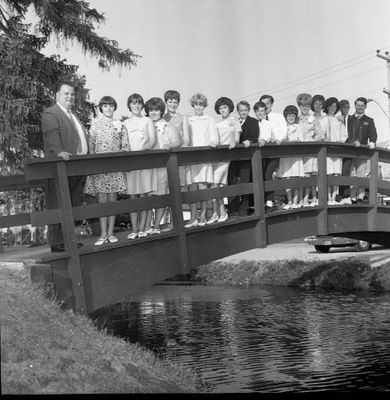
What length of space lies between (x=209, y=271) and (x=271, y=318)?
958 cm

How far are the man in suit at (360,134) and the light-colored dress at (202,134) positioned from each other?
10.7ft

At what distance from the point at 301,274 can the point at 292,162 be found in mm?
10328

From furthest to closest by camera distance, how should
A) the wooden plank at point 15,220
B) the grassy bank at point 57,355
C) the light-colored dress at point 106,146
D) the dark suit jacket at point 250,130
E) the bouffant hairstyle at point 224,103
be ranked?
1. the dark suit jacket at point 250,130
2. the bouffant hairstyle at point 224,103
3. the light-colored dress at point 106,146
4. the wooden plank at point 15,220
5. the grassy bank at point 57,355

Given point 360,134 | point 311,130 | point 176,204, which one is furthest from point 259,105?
point 176,204

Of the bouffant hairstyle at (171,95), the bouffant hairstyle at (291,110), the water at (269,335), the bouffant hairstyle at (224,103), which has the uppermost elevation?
the bouffant hairstyle at (171,95)

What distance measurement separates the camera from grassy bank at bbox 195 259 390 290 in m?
19.5

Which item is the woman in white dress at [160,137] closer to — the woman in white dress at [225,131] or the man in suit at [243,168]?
the woman in white dress at [225,131]

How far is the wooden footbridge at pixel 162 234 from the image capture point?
802cm

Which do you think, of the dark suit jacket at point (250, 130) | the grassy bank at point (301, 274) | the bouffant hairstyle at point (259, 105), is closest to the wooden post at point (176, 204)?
the dark suit jacket at point (250, 130)

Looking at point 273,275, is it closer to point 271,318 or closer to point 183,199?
point 271,318

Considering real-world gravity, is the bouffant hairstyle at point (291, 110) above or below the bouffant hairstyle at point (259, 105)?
below

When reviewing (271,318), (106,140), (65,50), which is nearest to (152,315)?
(271,318)

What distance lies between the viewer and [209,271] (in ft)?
80.2

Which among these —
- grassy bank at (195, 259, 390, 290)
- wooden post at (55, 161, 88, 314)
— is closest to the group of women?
wooden post at (55, 161, 88, 314)
